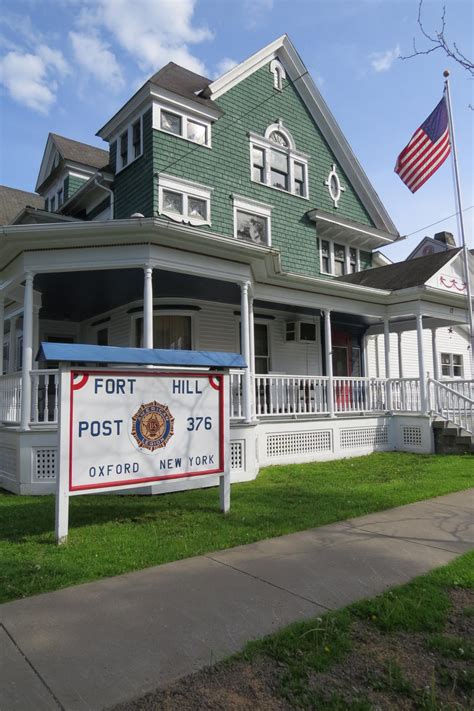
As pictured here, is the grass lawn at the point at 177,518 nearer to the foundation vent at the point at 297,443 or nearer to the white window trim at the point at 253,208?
the foundation vent at the point at 297,443

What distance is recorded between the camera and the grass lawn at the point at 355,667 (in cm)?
260

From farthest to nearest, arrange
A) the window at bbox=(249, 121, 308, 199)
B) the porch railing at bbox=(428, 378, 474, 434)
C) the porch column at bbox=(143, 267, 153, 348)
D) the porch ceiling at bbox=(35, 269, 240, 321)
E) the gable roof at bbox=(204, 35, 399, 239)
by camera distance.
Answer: the window at bbox=(249, 121, 308, 199) → the gable roof at bbox=(204, 35, 399, 239) → the porch railing at bbox=(428, 378, 474, 434) → the porch ceiling at bbox=(35, 269, 240, 321) → the porch column at bbox=(143, 267, 153, 348)

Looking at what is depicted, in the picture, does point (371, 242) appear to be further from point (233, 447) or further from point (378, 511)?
point (378, 511)

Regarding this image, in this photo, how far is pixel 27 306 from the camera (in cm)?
857

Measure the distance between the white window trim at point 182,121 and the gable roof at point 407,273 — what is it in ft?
18.4

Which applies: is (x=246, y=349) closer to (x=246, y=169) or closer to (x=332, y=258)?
(x=246, y=169)

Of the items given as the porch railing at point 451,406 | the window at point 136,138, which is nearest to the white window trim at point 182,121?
the window at point 136,138

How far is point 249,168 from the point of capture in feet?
48.8

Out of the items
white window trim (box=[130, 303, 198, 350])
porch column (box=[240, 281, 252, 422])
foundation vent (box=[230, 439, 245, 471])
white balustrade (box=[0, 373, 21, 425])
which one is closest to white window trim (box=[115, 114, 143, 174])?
white window trim (box=[130, 303, 198, 350])

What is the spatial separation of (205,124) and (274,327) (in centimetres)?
591

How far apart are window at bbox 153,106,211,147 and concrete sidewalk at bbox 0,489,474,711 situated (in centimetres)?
1128

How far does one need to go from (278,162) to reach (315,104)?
277cm

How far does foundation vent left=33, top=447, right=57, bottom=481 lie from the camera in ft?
26.8

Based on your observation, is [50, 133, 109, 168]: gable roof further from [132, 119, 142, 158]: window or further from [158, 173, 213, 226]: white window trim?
[158, 173, 213, 226]: white window trim
